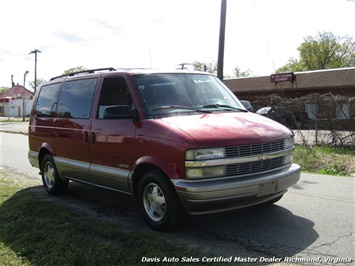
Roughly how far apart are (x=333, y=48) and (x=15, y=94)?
205 ft

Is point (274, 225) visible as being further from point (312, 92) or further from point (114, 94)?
point (312, 92)

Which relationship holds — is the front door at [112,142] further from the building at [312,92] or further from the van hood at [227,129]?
the building at [312,92]

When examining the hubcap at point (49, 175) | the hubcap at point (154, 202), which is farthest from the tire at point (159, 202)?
the hubcap at point (49, 175)

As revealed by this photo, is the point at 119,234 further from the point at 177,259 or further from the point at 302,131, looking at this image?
the point at 302,131

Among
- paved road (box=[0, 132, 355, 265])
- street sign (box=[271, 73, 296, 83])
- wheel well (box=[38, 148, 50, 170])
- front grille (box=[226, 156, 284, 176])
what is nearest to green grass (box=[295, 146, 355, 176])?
paved road (box=[0, 132, 355, 265])

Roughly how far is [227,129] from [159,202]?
1.22 meters

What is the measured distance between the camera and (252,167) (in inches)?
177

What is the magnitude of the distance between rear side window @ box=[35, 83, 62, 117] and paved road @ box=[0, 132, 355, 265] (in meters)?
1.60

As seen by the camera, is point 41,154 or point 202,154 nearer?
point 202,154

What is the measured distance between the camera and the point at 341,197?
6418 millimetres

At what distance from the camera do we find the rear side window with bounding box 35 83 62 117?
7.00 meters

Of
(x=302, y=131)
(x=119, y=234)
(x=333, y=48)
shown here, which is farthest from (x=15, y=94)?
(x=119, y=234)

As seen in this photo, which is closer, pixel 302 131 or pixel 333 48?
pixel 302 131

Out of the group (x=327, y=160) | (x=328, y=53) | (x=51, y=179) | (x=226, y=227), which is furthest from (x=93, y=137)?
(x=328, y=53)
